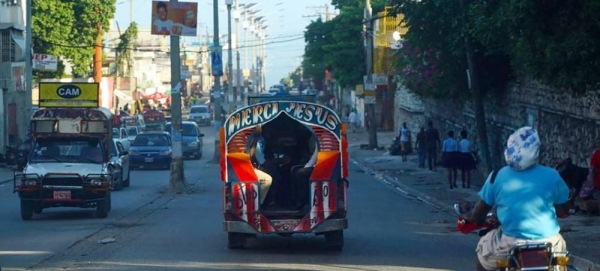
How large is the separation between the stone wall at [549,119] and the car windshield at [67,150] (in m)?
10.3

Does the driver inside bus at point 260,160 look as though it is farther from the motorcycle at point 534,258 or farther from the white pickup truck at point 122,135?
the white pickup truck at point 122,135

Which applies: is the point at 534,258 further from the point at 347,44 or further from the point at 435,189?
the point at 347,44

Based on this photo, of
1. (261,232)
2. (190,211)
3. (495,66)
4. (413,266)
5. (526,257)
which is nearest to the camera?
(526,257)

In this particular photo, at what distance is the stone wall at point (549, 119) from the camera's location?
2248cm

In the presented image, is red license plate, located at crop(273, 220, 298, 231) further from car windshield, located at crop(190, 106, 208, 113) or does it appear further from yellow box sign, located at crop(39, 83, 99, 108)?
car windshield, located at crop(190, 106, 208, 113)

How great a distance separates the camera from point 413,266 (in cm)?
1346

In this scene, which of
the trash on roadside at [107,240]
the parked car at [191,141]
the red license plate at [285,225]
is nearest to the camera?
the red license plate at [285,225]

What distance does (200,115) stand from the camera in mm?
83688

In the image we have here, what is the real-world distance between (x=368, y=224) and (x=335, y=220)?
4894mm

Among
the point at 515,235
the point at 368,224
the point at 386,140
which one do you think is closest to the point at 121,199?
the point at 368,224

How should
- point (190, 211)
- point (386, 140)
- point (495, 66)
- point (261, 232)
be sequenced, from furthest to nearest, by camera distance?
point (386, 140) < point (495, 66) < point (190, 211) < point (261, 232)

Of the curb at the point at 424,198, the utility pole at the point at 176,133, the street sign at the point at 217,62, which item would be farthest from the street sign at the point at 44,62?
the utility pole at the point at 176,133

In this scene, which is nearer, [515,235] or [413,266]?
[515,235]

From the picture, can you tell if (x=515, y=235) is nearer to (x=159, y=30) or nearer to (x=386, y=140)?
(x=159, y=30)
